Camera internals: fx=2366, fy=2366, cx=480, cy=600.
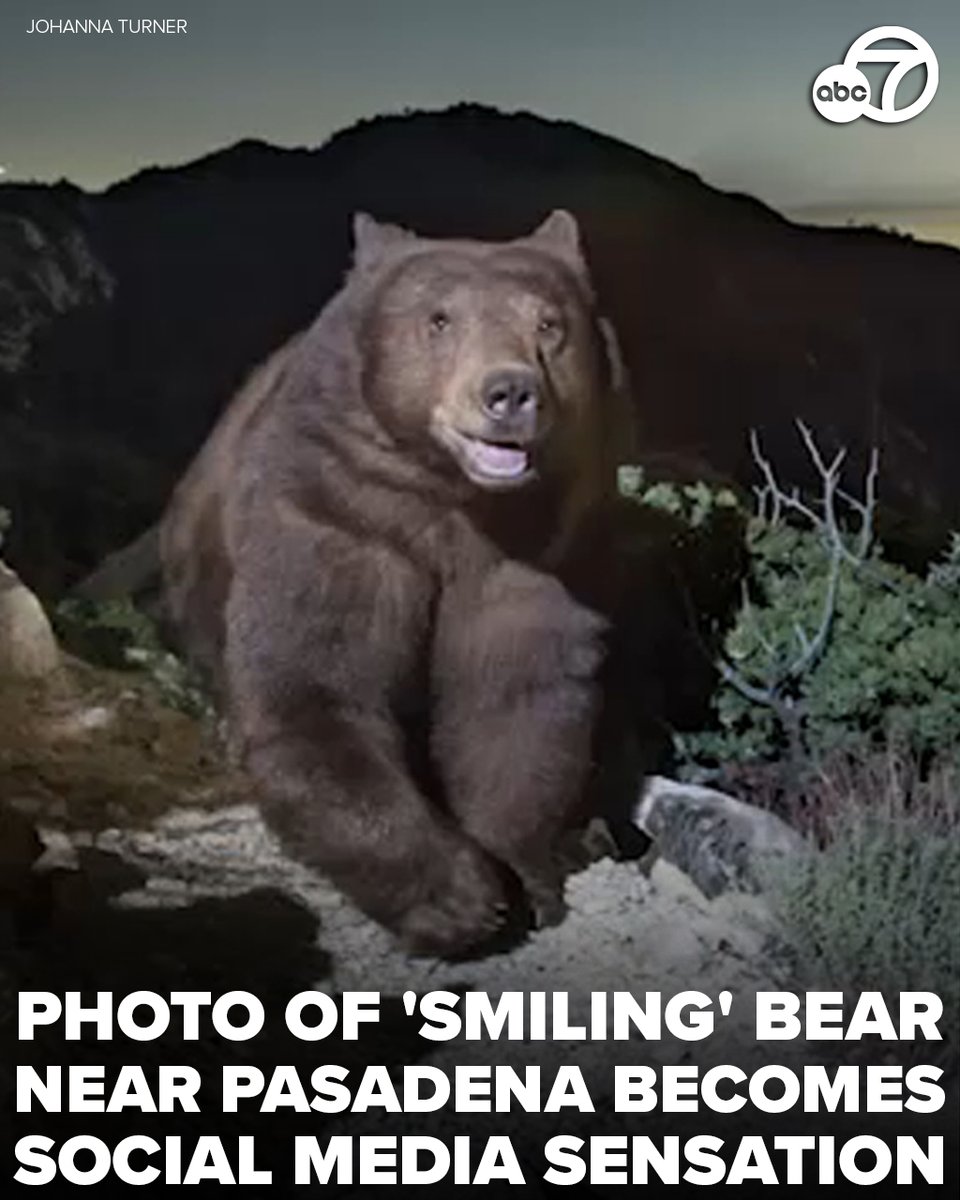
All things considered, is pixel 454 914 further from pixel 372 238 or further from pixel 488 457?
pixel 372 238

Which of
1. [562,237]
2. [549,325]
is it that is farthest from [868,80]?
[549,325]

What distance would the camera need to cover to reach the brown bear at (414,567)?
3.53 meters

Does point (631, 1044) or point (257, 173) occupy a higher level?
point (257, 173)

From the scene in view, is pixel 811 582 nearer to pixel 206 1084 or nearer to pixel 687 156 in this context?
pixel 687 156

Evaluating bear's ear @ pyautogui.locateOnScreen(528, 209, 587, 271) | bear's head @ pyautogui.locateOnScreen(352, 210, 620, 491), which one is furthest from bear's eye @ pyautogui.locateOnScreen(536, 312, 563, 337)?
bear's ear @ pyautogui.locateOnScreen(528, 209, 587, 271)

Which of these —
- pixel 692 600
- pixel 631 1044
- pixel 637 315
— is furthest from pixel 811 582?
pixel 631 1044

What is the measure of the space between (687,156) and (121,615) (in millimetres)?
1131

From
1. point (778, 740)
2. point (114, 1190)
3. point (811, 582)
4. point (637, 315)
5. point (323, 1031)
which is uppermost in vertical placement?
point (637, 315)

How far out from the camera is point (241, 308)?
363 cm

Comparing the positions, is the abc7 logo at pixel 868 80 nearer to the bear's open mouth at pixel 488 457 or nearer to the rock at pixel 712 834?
the bear's open mouth at pixel 488 457

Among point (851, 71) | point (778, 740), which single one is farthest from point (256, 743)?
point (851, 71)

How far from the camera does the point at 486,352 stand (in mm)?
3490

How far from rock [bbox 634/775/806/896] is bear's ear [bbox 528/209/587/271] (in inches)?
32.7

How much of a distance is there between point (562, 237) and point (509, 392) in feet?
1.04
